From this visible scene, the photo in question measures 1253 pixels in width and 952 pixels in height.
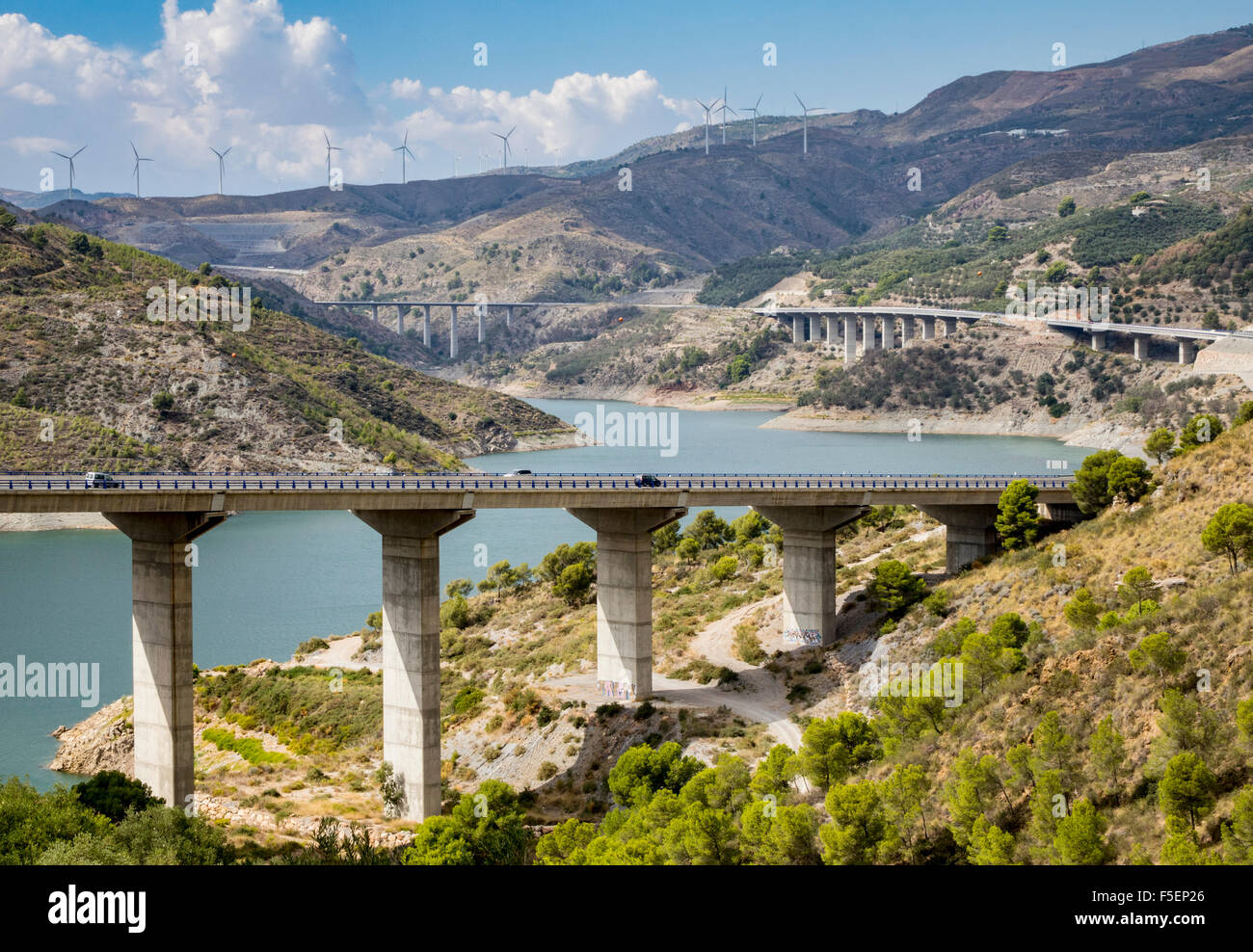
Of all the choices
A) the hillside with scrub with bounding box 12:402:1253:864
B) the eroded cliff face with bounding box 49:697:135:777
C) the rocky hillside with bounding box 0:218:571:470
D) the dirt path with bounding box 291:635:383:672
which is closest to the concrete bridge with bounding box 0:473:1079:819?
the hillside with scrub with bounding box 12:402:1253:864

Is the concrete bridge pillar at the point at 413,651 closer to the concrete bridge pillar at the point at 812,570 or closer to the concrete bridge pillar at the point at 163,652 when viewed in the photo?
the concrete bridge pillar at the point at 163,652

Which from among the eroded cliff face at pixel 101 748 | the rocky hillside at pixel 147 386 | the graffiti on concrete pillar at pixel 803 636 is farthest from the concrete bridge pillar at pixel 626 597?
the rocky hillside at pixel 147 386

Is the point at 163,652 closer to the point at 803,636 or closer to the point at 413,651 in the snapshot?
the point at 413,651

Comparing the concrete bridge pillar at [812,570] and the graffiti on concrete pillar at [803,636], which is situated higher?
the concrete bridge pillar at [812,570]

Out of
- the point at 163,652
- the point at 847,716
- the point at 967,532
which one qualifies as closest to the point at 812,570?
the point at 967,532

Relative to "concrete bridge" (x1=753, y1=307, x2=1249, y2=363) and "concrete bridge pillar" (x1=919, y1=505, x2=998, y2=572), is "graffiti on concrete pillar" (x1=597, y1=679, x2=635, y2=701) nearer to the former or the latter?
"concrete bridge pillar" (x1=919, y1=505, x2=998, y2=572)
